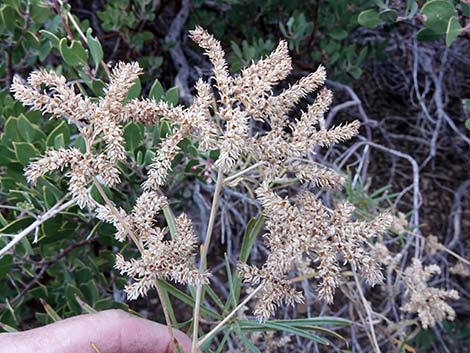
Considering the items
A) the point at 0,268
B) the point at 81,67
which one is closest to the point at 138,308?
the point at 0,268

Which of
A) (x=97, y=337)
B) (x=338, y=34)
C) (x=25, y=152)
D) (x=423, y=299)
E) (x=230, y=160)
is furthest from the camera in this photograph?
(x=338, y=34)

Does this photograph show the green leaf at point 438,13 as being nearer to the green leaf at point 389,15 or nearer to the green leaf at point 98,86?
the green leaf at point 389,15

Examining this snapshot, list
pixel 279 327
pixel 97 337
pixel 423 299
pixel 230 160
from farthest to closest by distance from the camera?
pixel 423 299, pixel 97 337, pixel 279 327, pixel 230 160

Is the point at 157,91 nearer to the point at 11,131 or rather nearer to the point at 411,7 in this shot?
the point at 11,131

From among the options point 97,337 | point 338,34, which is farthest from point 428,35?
point 97,337

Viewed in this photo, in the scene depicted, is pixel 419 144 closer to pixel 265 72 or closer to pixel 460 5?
pixel 460 5

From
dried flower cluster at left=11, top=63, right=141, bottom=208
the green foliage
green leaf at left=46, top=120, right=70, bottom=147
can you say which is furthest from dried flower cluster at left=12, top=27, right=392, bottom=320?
the green foliage
